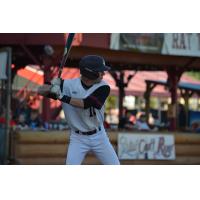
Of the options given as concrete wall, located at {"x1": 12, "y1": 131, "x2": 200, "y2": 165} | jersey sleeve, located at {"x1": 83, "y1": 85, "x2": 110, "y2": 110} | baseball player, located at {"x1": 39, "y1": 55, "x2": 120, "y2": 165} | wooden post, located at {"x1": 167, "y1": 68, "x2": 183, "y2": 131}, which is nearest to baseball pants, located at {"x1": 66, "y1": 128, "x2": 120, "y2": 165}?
baseball player, located at {"x1": 39, "y1": 55, "x2": 120, "y2": 165}

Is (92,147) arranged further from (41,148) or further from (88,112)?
(41,148)

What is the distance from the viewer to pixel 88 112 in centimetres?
611

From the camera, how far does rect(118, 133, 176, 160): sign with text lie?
41.8 ft

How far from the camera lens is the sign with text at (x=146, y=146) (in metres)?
12.7

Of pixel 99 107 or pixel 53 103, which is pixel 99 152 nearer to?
pixel 99 107

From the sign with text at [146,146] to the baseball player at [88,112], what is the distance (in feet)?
21.2

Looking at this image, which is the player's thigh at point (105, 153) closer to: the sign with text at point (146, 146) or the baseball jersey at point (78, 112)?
the baseball jersey at point (78, 112)

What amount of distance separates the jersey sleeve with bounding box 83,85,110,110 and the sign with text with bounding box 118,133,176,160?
6.73m

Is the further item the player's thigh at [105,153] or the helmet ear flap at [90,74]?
the player's thigh at [105,153]

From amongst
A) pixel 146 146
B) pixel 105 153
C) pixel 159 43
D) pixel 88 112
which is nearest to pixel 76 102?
pixel 88 112

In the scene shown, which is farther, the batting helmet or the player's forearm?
the batting helmet

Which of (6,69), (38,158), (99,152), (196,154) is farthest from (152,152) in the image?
(99,152)

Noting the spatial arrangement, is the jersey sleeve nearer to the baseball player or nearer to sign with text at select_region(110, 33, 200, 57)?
the baseball player

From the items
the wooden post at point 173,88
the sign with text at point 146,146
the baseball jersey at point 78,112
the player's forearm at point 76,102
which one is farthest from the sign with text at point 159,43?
the player's forearm at point 76,102
